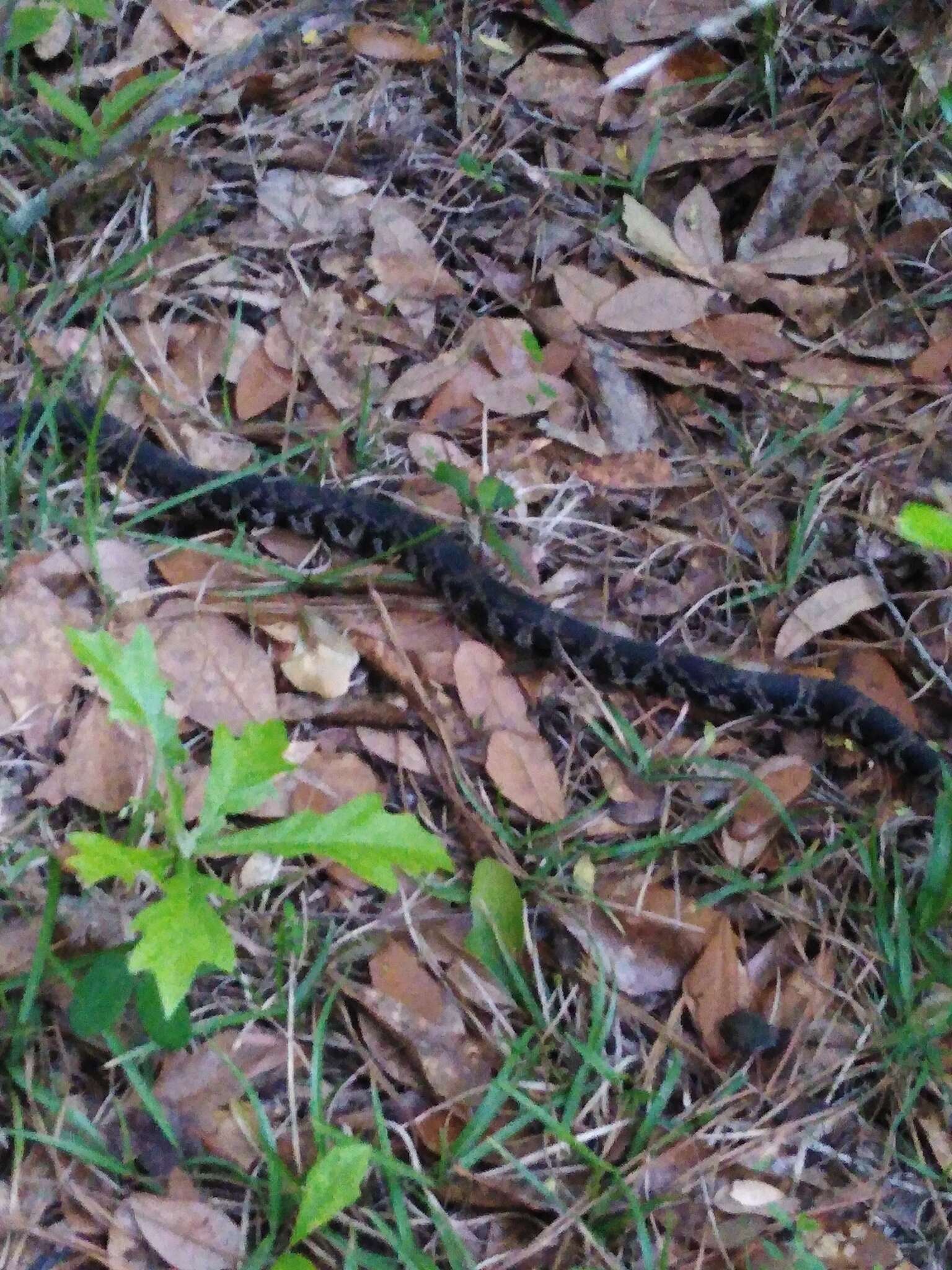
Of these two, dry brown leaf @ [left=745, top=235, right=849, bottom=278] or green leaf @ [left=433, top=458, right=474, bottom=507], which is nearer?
green leaf @ [left=433, top=458, right=474, bottom=507]

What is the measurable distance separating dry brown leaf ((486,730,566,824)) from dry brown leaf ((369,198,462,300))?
5.19ft

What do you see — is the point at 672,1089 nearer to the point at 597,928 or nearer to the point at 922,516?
the point at 597,928

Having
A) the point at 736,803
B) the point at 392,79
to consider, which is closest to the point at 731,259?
the point at 392,79

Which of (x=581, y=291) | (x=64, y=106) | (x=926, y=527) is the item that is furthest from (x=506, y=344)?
(x=926, y=527)

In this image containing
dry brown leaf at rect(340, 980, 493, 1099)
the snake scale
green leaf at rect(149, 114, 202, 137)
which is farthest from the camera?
green leaf at rect(149, 114, 202, 137)

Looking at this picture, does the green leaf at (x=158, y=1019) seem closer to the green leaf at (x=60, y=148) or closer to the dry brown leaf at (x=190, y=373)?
the dry brown leaf at (x=190, y=373)

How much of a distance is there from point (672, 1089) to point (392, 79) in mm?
3304

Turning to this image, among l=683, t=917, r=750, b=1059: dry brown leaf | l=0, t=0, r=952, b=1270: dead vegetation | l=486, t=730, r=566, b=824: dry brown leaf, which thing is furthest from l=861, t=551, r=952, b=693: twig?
l=486, t=730, r=566, b=824: dry brown leaf

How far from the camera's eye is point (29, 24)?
3.22 meters

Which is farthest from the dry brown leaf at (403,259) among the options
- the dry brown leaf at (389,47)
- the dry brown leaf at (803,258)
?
the dry brown leaf at (803,258)

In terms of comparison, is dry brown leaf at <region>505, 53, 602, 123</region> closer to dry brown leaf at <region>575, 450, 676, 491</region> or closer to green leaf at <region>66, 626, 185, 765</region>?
dry brown leaf at <region>575, 450, 676, 491</region>

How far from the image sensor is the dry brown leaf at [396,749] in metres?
2.67

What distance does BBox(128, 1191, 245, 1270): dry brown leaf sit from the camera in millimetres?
1975

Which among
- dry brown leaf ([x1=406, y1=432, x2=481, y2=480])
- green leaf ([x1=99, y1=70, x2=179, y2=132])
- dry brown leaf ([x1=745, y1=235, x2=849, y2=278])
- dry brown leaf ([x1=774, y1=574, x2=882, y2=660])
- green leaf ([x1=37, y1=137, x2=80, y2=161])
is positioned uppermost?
green leaf ([x1=99, y1=70, x2=179, y2=132])
